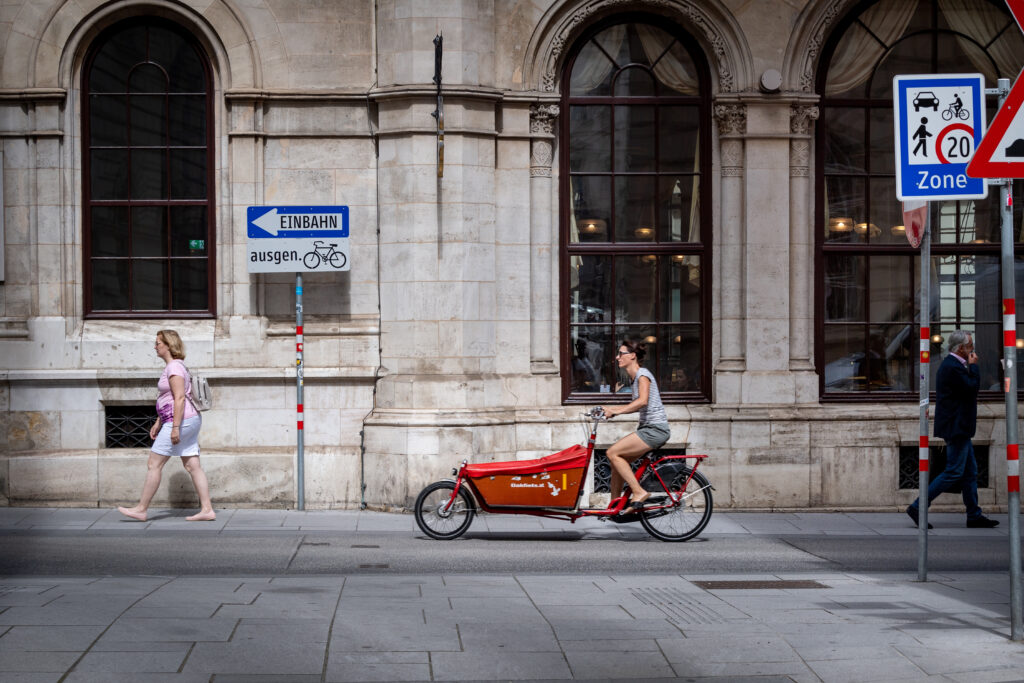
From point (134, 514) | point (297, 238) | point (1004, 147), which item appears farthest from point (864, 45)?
point (134, 514)

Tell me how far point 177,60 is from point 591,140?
15.7 feet

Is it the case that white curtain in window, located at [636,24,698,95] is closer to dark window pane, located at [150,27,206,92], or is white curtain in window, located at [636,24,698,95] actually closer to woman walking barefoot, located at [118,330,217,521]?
dark window pane, located at [150,27,206,92]

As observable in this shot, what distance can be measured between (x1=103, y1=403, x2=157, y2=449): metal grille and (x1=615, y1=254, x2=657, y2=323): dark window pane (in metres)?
5.42

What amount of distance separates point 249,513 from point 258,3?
5590mm

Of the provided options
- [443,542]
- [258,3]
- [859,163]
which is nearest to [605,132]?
[859,163]

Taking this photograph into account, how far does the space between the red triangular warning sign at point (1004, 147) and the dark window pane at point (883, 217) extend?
756 cm

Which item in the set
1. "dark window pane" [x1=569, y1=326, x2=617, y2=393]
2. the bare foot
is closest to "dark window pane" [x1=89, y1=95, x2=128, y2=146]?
the bare foot

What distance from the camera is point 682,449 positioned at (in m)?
14.0

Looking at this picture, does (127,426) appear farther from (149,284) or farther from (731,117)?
(731,117)

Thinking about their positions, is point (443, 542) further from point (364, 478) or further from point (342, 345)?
point (342, 345)

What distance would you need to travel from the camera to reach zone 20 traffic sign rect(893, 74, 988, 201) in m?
8.62

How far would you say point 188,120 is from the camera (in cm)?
1393

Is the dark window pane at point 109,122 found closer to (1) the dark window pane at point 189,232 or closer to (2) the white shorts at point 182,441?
(1) the dark window pane at point 189,232

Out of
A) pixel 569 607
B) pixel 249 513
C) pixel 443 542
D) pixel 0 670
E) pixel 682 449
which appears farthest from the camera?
pixel 682 449
